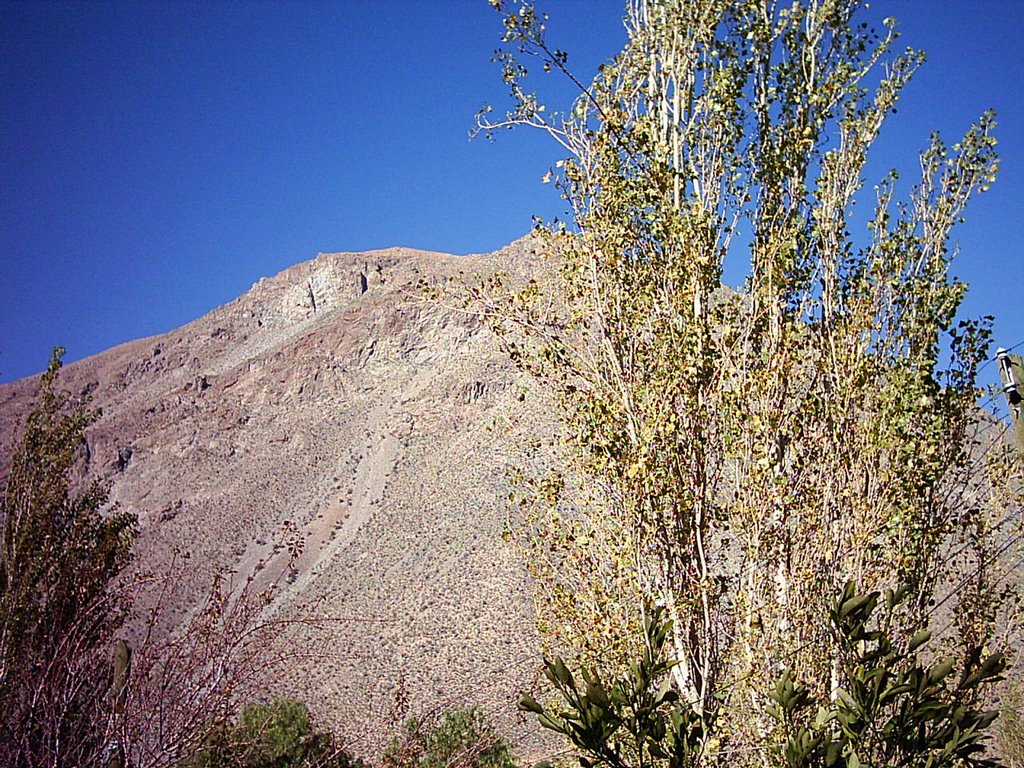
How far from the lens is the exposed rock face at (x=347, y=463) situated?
111ft

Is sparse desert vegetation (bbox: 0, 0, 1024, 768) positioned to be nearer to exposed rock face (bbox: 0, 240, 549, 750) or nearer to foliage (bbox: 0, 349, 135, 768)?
foliage (bbox: 0, 349, 135, 768)

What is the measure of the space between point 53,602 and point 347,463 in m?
57.5

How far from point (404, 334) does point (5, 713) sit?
71.6 meters

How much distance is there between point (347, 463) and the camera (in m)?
62.0

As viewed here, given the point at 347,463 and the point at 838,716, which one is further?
the point at 347,463

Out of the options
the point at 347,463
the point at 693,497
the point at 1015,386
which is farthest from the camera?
the point at 347,463

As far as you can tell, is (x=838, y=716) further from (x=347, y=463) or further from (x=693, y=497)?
(x=347, y=463)

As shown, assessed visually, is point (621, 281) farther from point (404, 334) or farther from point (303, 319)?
point (303, 319)

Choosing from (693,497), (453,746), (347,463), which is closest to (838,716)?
(693,497)

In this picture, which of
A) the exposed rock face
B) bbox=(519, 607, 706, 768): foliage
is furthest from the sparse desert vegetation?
the exposed rock face

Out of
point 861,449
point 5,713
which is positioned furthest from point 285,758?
point 861,449

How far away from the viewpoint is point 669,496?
452 cm

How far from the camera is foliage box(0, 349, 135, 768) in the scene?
12.1ft

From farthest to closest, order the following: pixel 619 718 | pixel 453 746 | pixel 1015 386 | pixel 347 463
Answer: pixel 347 463 → pixel 453 746 → pixel 1015 386 → pixel 619 718
